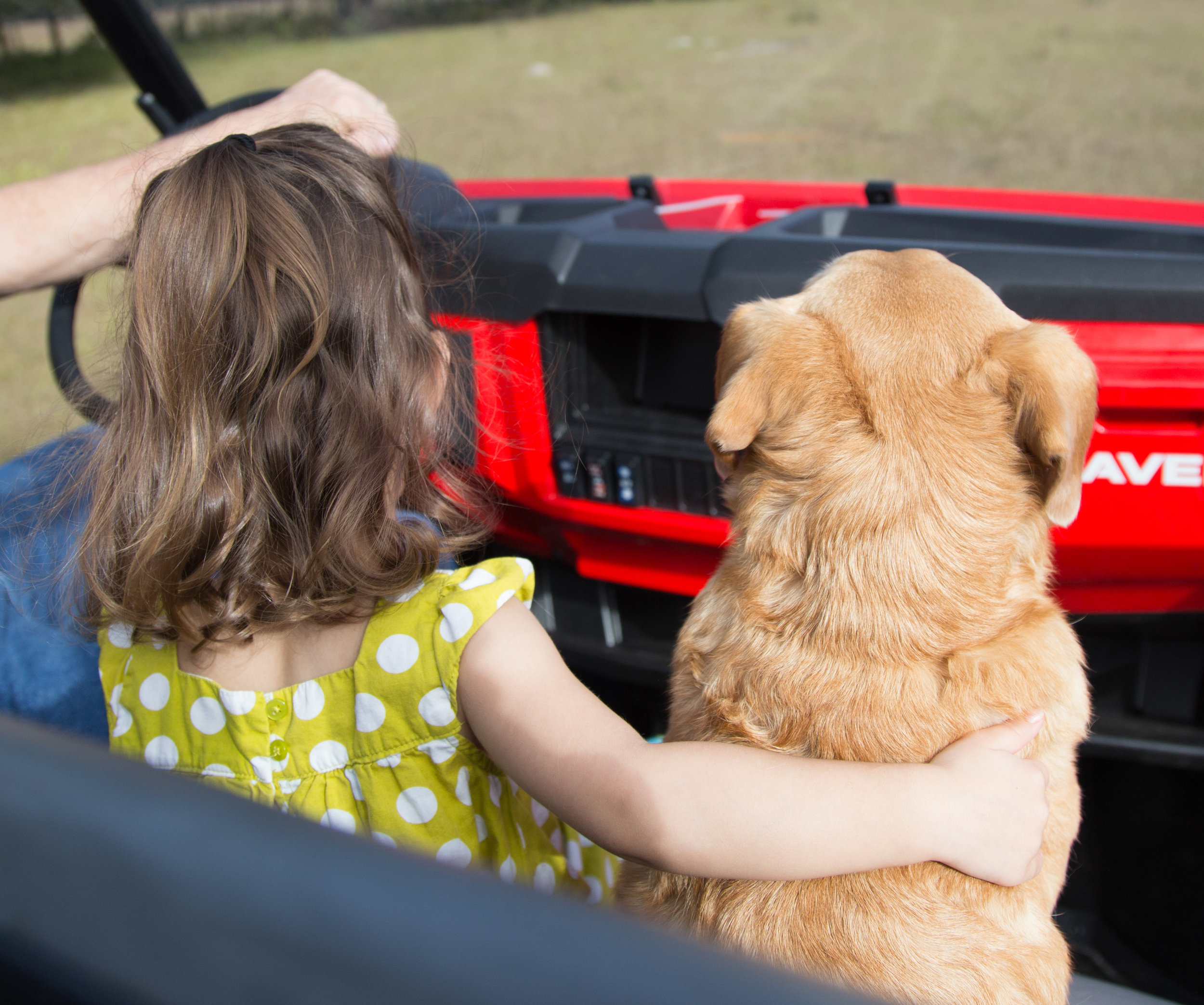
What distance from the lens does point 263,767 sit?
1.22 m

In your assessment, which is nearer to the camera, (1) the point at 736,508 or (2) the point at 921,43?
(1) the point at 736,508

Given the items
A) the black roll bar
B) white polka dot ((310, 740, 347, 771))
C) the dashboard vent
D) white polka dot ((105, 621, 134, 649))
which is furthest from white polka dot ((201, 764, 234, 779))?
the black roll bar

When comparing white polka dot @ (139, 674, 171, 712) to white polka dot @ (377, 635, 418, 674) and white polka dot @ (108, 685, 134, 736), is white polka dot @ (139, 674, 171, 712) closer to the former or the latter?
white polka dot @ (108, 685, 134, 736)

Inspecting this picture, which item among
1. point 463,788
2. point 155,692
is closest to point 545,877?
point 463,788

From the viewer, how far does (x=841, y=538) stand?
1169mm

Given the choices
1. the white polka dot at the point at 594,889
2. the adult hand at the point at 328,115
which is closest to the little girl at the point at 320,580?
the white polka dot at the point at 594,889

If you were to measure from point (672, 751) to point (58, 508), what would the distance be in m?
1.06

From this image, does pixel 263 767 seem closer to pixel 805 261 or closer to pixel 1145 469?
pixel 805 261

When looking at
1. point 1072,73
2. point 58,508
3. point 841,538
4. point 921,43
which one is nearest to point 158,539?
point 58,508

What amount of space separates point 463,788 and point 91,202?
123 cm

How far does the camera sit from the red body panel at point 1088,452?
1.38m

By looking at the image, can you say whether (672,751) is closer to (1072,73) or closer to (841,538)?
(841,538)

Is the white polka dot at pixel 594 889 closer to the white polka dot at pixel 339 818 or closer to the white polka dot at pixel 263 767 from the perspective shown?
the white polka dot at pixel 339 818

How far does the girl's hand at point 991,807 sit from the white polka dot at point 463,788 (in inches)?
22.3
